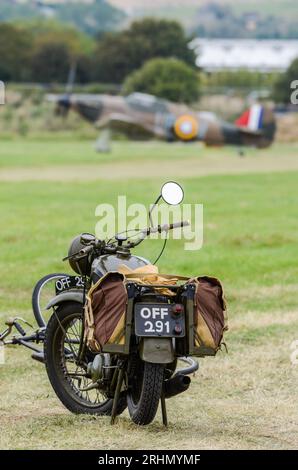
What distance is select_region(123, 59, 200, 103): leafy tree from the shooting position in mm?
99375

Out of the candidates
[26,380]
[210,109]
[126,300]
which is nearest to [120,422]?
[126,300]

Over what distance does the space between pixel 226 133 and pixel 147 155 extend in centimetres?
1342

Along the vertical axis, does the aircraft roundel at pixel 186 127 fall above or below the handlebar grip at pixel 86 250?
above

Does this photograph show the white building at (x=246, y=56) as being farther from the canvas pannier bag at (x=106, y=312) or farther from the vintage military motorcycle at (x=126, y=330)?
the canvas pannier bag at (x=106, y=312)

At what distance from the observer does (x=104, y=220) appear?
20.8 metres

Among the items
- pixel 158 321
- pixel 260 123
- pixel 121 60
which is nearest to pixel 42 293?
pixel 158 321

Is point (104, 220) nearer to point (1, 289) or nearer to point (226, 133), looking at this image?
point (1, 289)

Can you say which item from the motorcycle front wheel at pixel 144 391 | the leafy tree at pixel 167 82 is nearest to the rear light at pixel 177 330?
the motorcycle front wheel at pixel 144 391

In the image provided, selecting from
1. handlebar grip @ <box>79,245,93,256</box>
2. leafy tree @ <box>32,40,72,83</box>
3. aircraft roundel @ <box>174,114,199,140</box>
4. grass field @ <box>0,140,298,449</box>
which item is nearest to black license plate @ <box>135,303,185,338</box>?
grass field @ <box>0,140,298,449</box>

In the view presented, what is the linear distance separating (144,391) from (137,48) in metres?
114

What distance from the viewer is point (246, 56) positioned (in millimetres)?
150500

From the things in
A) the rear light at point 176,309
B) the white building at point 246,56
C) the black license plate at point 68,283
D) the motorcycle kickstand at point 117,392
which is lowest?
the motorcycle kickstand at point 117,392

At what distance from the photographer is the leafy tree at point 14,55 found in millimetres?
116137

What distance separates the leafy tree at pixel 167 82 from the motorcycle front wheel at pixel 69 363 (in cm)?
9200
